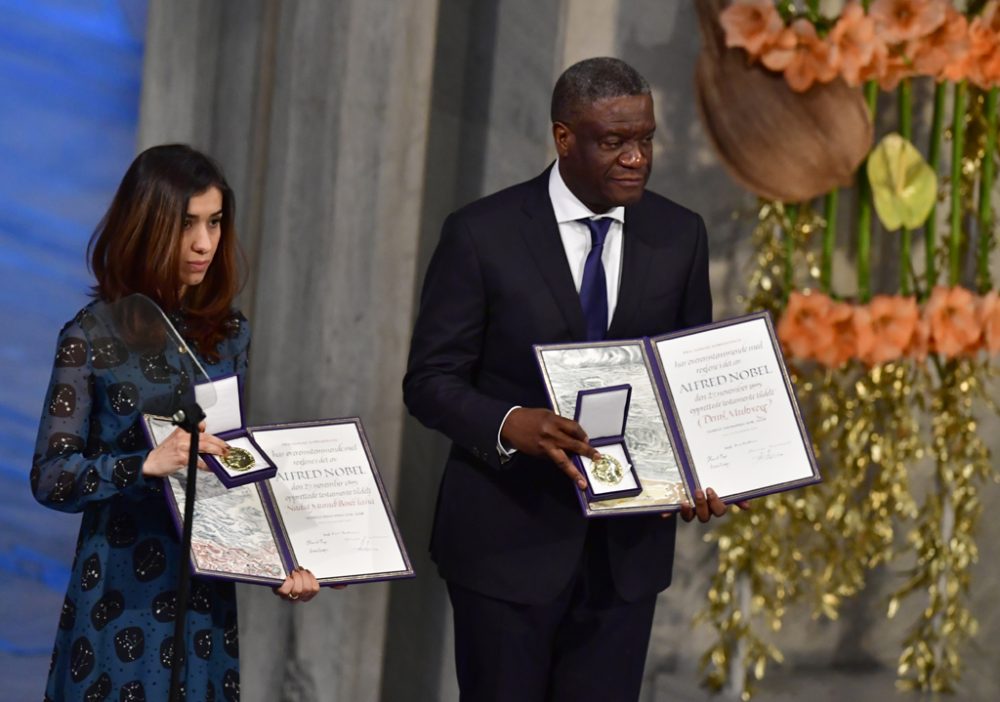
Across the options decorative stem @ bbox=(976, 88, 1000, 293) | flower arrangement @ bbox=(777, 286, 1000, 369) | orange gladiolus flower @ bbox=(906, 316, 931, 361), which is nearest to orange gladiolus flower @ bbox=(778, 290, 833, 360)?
flower arrangement @ bbox=(777, 286, 1000, 369)

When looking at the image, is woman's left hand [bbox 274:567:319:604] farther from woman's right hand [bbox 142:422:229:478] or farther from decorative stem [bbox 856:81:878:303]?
decorative stem [bbox 856:81:878:303]

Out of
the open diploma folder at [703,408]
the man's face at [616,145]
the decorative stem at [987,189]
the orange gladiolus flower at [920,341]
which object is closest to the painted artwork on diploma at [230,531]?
the open diploma folder at [703,408]

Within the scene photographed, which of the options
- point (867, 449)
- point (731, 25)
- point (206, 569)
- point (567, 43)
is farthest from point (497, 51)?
point (206, 569)

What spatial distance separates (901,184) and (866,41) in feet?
1.46

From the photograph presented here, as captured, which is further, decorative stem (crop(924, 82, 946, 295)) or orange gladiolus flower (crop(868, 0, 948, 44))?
decorative stem (crop(924, 82, 946, 295))

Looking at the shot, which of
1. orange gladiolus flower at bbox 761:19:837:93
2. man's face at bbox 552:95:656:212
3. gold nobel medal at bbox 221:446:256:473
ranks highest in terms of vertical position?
orange gladiolus flower at bbox 761:19:837:93

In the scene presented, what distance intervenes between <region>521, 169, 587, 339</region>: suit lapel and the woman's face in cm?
58

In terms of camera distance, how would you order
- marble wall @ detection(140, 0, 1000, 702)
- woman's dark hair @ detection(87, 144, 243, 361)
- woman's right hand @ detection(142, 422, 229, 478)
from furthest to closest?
marble wall @ detection(140, 0, 1000, 702) → woman's dark hair @ detection(87, 144, 243, 361) → woman's right hand @ detection(142, 422, 229, 478)

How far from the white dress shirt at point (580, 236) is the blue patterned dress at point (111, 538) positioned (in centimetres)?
69

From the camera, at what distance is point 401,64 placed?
12.5 ft

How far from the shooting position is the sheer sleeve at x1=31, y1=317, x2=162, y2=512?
242 centimetres
